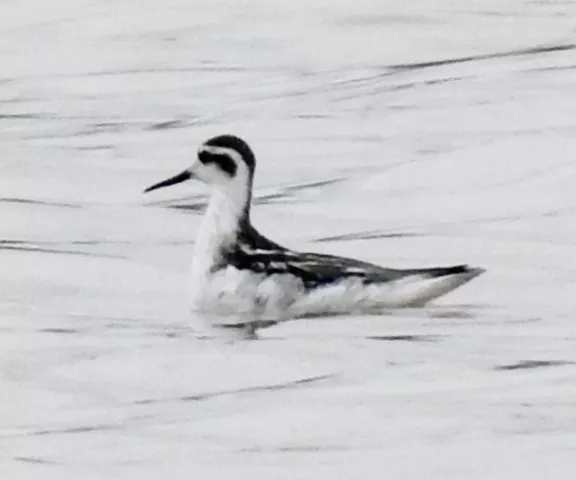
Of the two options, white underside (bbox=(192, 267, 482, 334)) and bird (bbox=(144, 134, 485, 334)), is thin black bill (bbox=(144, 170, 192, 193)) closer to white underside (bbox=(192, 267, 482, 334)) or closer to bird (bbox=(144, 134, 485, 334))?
bird (bbox=(144, 134, 485, 334))

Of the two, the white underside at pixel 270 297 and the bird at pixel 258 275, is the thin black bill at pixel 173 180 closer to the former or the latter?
the bird at pixel 258 275

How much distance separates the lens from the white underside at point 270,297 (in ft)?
3.12

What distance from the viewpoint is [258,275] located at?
96cm

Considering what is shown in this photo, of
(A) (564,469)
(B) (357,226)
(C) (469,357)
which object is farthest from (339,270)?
(A) (564,469)

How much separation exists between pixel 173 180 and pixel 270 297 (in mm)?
156

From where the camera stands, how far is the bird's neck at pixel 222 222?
0.97m

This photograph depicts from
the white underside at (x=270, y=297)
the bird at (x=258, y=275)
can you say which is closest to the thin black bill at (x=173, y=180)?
the bird at (x=258, y=275)

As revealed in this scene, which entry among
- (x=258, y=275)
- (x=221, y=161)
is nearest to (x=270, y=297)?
(x=258, y=275)

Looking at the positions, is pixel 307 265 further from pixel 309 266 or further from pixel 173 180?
pixel 173 180

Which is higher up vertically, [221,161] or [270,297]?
[221,161]

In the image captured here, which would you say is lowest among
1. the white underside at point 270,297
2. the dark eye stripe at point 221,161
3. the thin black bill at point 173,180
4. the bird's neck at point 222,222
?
the white underside at point 270,297

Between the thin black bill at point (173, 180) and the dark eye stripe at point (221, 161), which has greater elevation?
the dark eye stripe at point (221, 161)

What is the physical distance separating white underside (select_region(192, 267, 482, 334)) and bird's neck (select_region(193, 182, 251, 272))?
26 mm

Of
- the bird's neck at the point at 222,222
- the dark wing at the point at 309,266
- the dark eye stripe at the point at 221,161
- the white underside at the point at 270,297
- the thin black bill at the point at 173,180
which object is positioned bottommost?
the white underside at the point at 270,297
